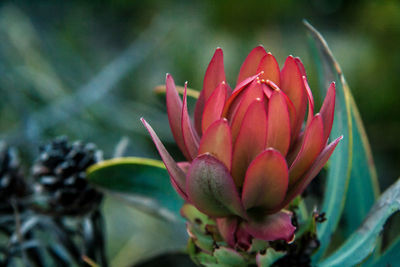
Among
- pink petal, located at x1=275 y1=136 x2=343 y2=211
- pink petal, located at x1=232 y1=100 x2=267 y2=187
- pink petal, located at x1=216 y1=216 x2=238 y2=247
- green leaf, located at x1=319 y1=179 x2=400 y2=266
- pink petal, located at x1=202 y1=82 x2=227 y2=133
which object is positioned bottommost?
green leaf, located at x1=319 y1=179 x2=400 y2=266

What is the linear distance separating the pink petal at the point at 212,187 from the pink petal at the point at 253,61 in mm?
132

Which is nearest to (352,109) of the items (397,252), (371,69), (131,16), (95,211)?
(397,252)

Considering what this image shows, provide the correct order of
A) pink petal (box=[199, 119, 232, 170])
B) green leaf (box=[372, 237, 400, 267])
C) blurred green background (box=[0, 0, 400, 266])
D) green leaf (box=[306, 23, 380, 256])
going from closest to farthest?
1. pink petal (box=[199, 119, 232, 170])
2. green leaf (box=[372, 237, 400, 267])
3. green leaf (box=[306, 23, 380, 256])
4. blurred green background (box=[0, 0, 400, 266])

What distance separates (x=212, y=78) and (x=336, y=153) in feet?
0.66

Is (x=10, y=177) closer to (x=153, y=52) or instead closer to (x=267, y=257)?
(x=267, y=257)

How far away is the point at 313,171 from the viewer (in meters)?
0.36

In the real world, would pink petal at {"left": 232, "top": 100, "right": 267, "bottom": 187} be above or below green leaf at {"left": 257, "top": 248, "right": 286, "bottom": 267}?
above

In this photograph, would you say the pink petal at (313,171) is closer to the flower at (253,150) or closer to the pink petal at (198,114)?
the flower at (253,150)

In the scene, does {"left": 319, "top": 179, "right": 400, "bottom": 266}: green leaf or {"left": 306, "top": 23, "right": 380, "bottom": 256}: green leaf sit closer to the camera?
{"left": 319, "top": 179, "right": 400, "bottom": 266}: green leaf

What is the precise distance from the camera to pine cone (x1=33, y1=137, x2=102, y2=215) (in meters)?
0.58

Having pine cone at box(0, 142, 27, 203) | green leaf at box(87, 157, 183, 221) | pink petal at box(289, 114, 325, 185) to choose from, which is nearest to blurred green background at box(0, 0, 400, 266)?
pine cone at box(0, 142, 27, 203)

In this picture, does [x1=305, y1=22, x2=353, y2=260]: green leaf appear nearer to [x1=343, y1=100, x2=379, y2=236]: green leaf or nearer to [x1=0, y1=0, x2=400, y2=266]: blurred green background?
[x1=343, y1=100, x2=379, y2=236]: green leaf

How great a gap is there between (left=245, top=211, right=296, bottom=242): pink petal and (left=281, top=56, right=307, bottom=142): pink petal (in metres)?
0.08

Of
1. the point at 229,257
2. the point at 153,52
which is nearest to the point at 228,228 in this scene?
the point at 229,257
